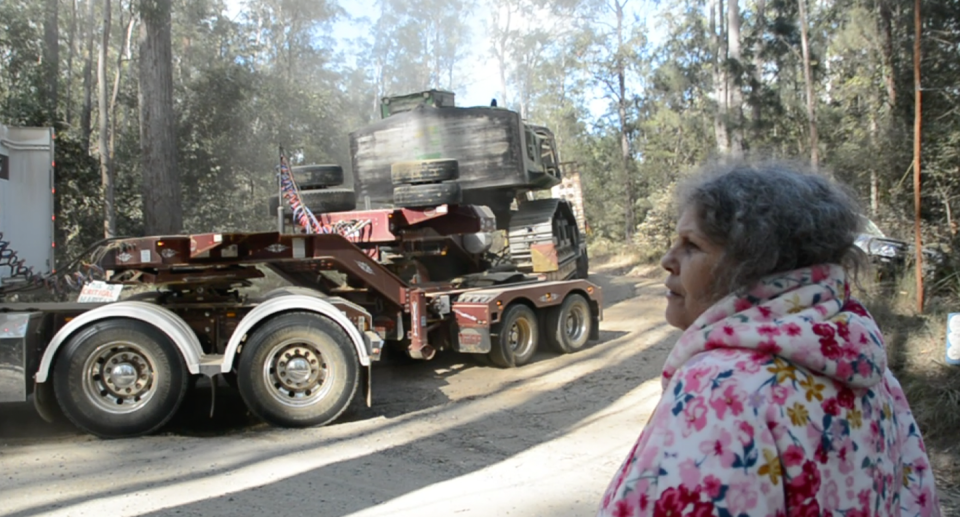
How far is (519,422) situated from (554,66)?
152ft

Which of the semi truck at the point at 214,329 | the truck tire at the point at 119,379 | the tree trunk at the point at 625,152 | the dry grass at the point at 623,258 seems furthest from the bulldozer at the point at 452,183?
the tree trunk at the point at 625,152

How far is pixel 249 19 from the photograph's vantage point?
3872cm

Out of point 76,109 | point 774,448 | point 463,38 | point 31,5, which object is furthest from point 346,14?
point 774,448

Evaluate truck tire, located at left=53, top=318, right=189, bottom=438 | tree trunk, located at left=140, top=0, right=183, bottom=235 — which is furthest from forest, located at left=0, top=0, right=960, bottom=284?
truck tire, located at left=53, top=318, right=189, bottom=438

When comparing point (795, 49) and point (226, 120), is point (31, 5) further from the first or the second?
point (795, 49)

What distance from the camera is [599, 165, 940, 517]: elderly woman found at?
4.74ft

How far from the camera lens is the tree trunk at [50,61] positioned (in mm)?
16828

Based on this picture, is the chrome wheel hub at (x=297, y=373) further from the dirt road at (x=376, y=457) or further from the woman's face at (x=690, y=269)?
the woman's face at (x=690, y=269)

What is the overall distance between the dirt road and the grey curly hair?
11.6 ft

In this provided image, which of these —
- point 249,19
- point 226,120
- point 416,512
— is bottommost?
point 416,512

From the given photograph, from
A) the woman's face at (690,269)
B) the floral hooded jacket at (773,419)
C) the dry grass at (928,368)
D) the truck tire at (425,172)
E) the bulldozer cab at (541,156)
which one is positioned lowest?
the dry grass at (928,368)

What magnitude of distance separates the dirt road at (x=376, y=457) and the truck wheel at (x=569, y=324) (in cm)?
125

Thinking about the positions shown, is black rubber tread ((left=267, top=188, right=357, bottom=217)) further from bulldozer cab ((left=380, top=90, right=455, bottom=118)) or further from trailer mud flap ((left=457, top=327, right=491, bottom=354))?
bulldozer cab ((left=380, top=90, right=455, bottom=118))

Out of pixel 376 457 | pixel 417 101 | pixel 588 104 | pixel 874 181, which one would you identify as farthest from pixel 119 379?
pixel 588 104
